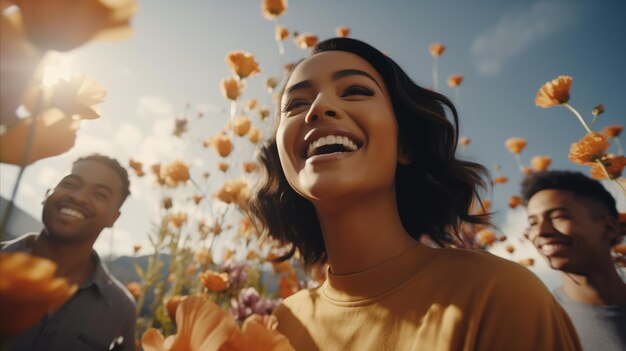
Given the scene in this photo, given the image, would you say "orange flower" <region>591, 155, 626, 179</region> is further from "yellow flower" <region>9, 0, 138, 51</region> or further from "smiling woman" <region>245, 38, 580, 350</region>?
"yellow flower" <region>9, 0, 138, 51</region>

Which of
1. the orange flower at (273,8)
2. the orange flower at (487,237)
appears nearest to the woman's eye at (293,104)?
the orange flower at (273,8)

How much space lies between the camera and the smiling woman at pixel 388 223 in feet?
2.02

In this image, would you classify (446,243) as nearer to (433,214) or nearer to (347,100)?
(433,214)

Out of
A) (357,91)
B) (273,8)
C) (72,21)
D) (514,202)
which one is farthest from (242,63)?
(514,202)

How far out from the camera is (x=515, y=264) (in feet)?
2.21

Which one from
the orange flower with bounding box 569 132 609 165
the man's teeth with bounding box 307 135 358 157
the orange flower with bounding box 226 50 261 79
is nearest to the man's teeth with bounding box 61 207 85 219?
the man's teeth with bounding box 307 135 358 157

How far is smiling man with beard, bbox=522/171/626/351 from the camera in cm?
134

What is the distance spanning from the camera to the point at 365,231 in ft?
2.81

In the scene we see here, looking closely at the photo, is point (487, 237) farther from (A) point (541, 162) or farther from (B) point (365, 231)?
(B) point (365, 231)

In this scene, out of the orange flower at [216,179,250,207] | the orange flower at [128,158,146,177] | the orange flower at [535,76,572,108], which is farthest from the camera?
the orange flower at [128,158,146,177]

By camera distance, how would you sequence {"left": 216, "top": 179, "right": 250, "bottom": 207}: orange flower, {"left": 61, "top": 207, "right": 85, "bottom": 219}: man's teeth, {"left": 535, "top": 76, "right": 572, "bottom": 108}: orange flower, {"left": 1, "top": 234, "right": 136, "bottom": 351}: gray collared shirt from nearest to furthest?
{"left": 1, "top": 234, "right": 136, "bottom": 351}: gray collared shirt < {"left": 61, "top": 207, "right": 85, "bottom": 219}: man's teeth < {"left": 535, "top": 76, "right": 572, "bottom": 108}: orange flower < {"left": 216, "top": 179, "right": 250, "bottom": 207}: orange flower

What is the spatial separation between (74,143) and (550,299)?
697mm

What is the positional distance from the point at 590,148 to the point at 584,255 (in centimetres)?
43

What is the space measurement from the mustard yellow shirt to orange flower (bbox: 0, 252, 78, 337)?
1.99 ft
